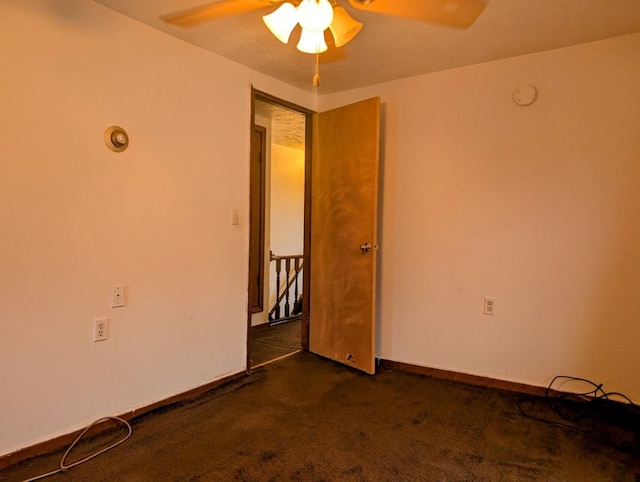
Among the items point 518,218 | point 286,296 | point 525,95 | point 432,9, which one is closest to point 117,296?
point 432,9

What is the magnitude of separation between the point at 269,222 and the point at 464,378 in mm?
2459

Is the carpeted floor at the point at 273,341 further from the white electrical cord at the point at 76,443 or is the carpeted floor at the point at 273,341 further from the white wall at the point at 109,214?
the white electrical cord at the point at 76,443

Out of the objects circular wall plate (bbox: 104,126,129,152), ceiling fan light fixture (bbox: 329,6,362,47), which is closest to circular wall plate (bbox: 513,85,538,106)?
ceiling fan light fixture (bbox: 329,6,362,47)

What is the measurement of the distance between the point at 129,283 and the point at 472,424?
2037mm

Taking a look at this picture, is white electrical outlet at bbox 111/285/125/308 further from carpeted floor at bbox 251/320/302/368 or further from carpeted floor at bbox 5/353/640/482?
carpeted floor at bbox 251/320/302/368

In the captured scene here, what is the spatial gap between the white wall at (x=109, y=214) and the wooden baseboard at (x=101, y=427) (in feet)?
0.11

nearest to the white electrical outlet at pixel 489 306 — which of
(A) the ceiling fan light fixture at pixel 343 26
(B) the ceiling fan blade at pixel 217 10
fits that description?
(A) the ceiling fan light fixture at pixel 343 26

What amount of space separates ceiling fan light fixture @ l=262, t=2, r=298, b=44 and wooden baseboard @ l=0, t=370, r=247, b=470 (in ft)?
6.81

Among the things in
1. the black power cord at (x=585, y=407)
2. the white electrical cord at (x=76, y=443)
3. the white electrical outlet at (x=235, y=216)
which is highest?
the white electrical outlet at (x=235, y=216)

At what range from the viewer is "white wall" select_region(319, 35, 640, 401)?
7.61 feet

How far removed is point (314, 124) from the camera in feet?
11.0

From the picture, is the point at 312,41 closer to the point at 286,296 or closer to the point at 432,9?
the point at 432,9

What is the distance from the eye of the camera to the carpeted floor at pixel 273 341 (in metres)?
3.31

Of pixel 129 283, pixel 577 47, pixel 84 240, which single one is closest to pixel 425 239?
pixel 577 47
